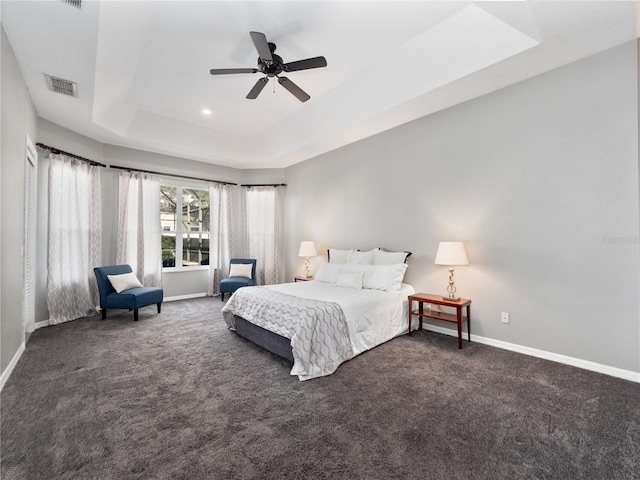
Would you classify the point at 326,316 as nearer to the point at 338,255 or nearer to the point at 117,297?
the point at 338,255

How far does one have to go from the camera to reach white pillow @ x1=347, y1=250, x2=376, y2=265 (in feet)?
14.8

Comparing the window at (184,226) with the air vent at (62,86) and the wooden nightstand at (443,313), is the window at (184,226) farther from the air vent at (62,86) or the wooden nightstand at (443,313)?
the wooden nightstand at (443,313)

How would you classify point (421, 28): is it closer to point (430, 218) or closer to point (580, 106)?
point (580, 106)

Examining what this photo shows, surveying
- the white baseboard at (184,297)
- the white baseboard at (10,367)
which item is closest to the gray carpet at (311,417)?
the white baseboard at (10,367)

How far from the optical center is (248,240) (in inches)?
265

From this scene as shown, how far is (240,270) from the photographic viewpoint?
19.9 feet

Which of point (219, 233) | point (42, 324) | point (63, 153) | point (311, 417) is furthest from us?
point (219, 233)

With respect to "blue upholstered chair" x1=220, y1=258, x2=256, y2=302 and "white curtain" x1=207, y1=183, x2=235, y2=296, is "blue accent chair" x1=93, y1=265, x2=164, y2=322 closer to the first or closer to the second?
"blue upholstered chair" x1=220, y1=258, x2=256, y2=302

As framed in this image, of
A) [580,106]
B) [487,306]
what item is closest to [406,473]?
[487,306]

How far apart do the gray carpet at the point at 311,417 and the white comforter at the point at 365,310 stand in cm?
18

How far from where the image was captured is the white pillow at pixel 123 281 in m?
4.48

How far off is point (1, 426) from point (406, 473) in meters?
2.62

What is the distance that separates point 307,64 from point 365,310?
2.65m

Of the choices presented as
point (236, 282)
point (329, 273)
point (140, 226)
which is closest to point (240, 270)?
point (236, 282)
